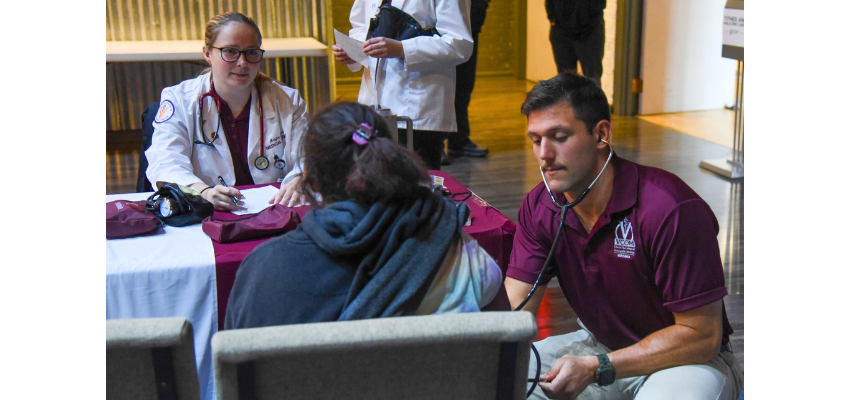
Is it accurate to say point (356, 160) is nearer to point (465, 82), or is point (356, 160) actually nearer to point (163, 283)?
point (163, 283)

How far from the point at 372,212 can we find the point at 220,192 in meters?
1.03

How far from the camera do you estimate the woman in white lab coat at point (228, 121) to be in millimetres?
2236

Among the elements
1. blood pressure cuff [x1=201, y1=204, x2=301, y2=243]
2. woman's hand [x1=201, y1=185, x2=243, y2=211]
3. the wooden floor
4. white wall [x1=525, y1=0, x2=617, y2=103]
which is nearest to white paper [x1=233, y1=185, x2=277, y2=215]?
woman's hand [x1=201, y1=185, x2=243, y2=211]

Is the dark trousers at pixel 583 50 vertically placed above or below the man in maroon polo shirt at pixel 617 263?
above

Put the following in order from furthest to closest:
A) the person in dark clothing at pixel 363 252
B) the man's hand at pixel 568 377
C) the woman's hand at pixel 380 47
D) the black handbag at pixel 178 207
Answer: the woman's hand at pixel 380 47
the black handbag at pixel 178 207
the man's hand at pixel 568 377
the person in dark clothing at pixel 363 252

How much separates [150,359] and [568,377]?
2.48 ft

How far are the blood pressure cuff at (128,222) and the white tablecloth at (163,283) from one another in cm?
6

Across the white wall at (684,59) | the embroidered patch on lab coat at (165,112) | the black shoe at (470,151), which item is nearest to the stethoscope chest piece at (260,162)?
the embroidered patch on lab coat at (165,112)

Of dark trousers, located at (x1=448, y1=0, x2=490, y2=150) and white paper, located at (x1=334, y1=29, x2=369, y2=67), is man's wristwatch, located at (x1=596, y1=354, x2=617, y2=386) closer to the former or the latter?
white paper, located at (x1=334, y1=29, x2=369, y2=67)

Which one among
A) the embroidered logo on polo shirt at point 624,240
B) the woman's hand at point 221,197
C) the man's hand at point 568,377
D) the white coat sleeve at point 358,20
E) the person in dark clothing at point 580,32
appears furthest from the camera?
the person in dark clothing at point 580,32

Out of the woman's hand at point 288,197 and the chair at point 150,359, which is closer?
the chair at point 150,359

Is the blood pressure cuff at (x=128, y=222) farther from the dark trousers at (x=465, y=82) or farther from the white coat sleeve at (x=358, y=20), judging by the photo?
the dark trousers at (x=465, y=82)

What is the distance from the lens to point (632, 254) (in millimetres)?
1467
